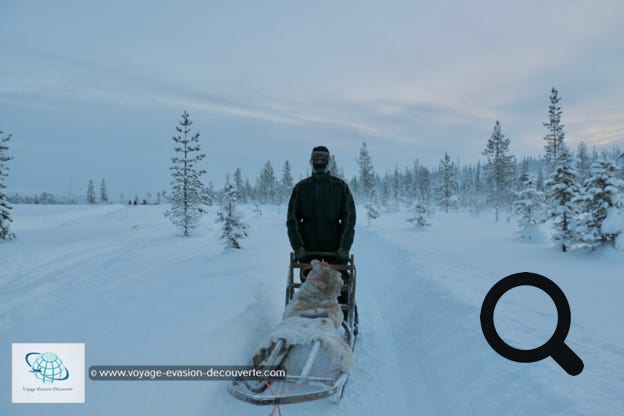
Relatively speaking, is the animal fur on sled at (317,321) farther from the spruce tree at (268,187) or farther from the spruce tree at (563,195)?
the spruce tree at (268,187)

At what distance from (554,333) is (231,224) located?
15.5 meters

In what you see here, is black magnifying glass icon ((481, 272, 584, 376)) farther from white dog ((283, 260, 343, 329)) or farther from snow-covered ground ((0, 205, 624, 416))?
white dog ((283, 260, 343, 329))

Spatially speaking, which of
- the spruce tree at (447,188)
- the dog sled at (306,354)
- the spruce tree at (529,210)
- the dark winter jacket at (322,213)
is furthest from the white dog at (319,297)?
the spruce tree at (447,188)

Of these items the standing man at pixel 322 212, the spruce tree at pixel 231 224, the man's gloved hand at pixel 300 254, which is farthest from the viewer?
the spruce tree at pixel 231 224

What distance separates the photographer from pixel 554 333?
93.8 inches

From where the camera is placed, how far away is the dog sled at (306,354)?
3.32m

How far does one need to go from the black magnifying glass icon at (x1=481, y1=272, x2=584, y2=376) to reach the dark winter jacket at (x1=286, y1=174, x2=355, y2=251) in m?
3.03

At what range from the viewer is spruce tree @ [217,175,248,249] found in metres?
16.5

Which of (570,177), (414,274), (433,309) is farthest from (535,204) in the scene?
(433,309)

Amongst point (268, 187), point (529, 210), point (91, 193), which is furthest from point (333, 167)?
point (91, 193)

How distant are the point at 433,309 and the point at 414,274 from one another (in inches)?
121

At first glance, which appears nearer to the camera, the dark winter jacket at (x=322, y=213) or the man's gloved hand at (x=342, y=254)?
the man's gloved hand at (x=342, y=254)

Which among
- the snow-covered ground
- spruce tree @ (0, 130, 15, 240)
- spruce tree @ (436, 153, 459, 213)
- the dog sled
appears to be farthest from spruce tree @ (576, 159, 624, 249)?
spruce tree @ (436, 153, 459, 213)

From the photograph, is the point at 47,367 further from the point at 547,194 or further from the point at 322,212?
the point at 547,194
